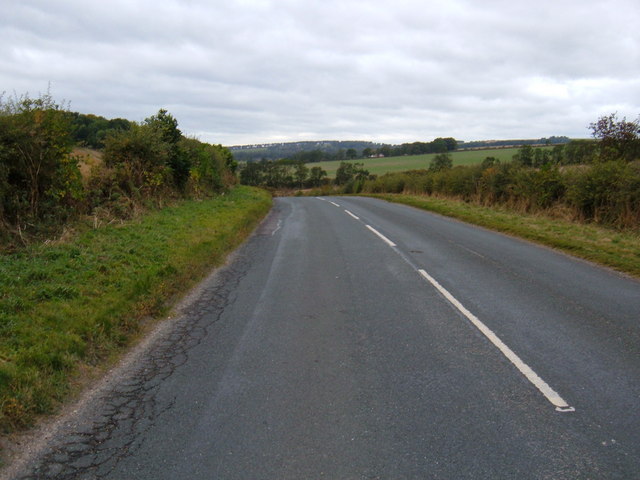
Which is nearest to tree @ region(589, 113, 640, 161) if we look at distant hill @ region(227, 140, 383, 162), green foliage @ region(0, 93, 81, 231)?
green foliage @ region(0, 93, 81, 231)

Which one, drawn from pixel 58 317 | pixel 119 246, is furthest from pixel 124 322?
pixel 119 246

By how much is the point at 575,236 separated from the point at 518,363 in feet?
34.5

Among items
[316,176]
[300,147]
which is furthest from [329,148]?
[316,176]

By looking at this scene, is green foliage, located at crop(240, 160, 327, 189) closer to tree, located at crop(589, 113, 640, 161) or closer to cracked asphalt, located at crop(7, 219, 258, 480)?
tree, located at crop(589, 113, 640, 161)

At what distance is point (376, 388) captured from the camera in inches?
175

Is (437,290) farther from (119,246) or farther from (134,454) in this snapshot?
(119,246)

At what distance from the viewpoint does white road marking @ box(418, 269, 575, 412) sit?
410 cm

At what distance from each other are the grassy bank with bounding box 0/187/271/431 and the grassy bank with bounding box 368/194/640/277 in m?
8.45

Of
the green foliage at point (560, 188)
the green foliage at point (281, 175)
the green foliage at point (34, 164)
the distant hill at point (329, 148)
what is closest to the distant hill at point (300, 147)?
the distant hill at point (329, 148)

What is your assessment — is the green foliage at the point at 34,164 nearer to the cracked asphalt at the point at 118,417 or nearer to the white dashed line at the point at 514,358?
the cracked asphalt at the point at 118,417

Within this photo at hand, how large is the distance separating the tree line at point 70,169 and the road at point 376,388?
4555 mm

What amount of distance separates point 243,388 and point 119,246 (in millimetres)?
6433

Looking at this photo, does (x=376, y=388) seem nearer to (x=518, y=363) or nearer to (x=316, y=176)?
(x=518, y=363)

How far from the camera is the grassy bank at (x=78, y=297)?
171 inches
